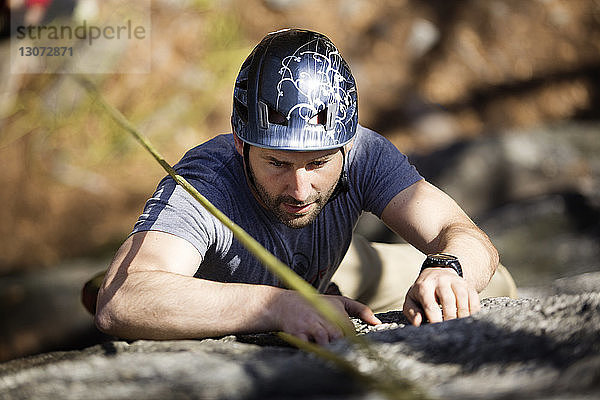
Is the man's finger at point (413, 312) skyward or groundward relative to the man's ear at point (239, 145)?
groundward

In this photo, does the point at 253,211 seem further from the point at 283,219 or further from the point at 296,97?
the point at 296,97

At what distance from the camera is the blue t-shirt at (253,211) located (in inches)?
90.4

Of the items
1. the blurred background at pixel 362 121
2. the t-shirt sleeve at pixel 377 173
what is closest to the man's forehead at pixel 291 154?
the t-shirt sleeve at pixel 377 173

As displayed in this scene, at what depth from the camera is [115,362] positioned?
5.41 ft

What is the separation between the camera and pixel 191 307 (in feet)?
6.56

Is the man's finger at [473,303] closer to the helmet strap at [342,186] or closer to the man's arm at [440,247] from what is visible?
the man's arm at [440,247]

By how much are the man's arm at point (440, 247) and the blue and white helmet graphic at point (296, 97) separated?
373mm

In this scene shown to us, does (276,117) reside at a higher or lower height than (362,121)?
lower

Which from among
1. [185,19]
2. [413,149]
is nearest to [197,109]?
[185,19]

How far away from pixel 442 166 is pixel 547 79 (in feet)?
8.64

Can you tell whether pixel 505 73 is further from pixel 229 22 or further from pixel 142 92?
pixel 142 92

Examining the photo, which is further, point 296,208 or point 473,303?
point 296,208

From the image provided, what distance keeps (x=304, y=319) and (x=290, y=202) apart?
542 millimetres

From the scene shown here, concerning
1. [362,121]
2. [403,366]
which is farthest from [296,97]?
[362,121]
